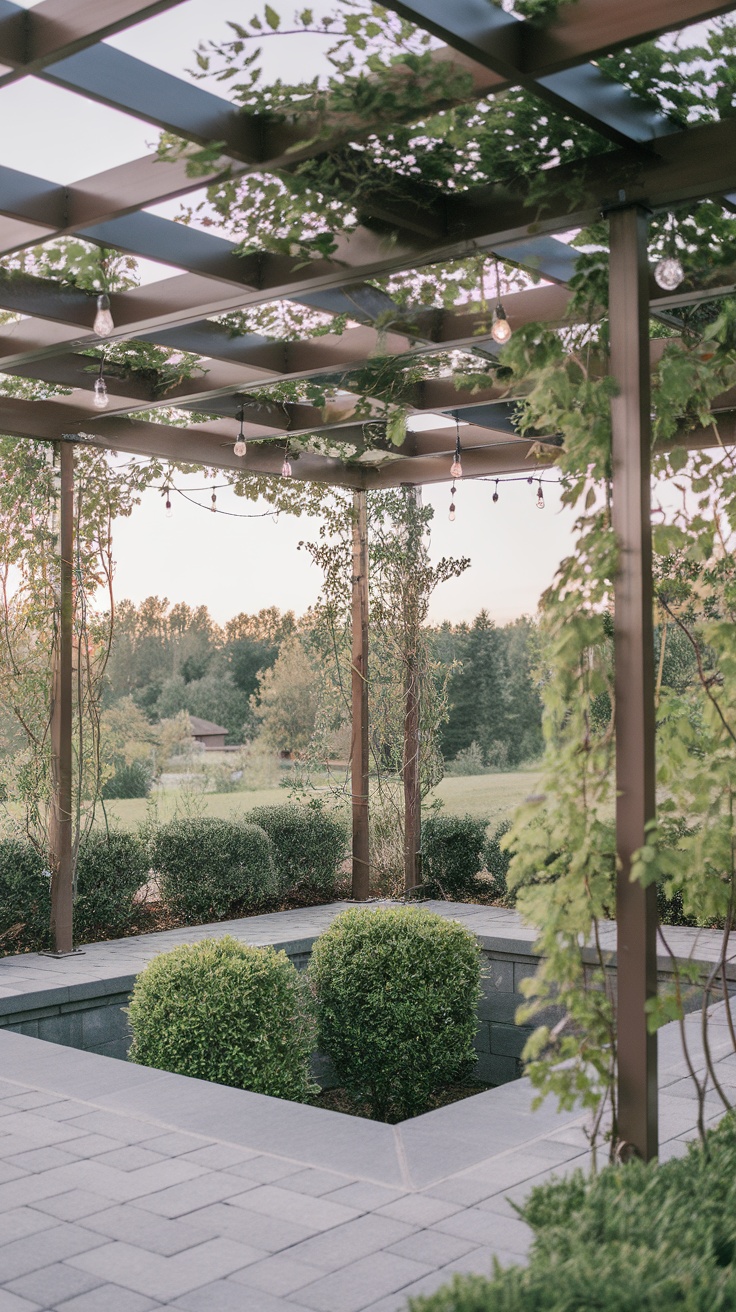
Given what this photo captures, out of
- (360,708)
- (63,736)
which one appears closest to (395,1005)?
(63,736)

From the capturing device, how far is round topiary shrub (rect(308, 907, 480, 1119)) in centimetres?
481

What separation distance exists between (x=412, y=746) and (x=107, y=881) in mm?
2413

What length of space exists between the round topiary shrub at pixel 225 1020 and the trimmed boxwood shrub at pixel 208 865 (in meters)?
2.78

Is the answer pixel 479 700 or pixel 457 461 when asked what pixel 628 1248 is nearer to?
pixel 457 461

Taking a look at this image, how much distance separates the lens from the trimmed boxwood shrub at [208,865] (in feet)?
24.2

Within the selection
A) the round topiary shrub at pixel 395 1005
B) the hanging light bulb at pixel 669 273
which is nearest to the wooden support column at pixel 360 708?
the round topiary shrub at pixel 395 1005

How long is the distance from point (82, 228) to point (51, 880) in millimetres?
3763

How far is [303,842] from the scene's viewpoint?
812cm

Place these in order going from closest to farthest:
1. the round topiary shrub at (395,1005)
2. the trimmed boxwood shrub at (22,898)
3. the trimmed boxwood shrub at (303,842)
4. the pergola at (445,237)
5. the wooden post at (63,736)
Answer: the pergola at (445,237)
the round topiary shrub at (395,1005)
the trimmed boxwood shrub at (22,898)
the wooden post at (63,736)
the trimmed boxwood shrub at (303,842)

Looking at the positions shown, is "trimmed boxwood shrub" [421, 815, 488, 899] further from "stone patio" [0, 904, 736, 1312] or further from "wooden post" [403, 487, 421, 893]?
"stone patio" [0, 904, 736, 1312]

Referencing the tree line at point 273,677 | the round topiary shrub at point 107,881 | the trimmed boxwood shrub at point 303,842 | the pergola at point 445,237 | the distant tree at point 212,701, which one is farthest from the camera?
the distant tree at point 212,701

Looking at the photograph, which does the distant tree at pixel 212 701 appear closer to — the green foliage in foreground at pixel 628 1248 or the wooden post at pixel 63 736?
the wooden post at pixel 63 736

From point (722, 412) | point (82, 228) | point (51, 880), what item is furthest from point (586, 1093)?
point (722, 412)

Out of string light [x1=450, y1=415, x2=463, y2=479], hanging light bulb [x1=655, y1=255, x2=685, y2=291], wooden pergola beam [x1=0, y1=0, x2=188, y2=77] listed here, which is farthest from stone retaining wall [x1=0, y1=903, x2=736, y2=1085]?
wooden pergola beam [x1=0, y1=0, x2=188, y2=77]
